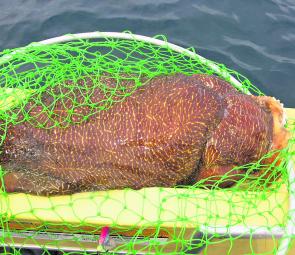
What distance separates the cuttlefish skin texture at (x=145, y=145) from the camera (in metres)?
3.61

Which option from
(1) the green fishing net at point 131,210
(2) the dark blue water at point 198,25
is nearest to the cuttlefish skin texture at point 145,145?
(1) the green fishing net at point 131,210

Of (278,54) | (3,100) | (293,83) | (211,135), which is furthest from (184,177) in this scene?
(278,54)

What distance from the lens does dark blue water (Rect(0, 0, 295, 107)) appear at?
638 cm

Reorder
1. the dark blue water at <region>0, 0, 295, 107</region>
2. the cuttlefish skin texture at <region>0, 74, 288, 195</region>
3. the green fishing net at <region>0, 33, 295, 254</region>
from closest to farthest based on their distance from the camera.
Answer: the green fishing net at <region>0, 33, 295, 254</region>, the cuttlefish skin texture at <region>0, 74, 288, 195</region>, the dark blue water at <region>0, 0, 295, 107</region>

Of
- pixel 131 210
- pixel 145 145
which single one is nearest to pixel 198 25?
pixel 145 145

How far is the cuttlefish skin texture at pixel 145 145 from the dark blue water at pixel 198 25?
2.64 m

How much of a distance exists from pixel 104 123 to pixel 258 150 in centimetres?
131

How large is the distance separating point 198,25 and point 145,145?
12.3 ft

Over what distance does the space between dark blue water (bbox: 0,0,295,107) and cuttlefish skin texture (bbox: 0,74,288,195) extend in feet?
8.67

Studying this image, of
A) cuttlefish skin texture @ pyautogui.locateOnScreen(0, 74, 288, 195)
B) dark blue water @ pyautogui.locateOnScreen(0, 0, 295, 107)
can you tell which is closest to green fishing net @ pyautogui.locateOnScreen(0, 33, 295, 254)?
cuttlefish skin texture @ pyautogui.locateOnScreen(0, 74, 288, 195)

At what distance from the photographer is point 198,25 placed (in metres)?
6.85

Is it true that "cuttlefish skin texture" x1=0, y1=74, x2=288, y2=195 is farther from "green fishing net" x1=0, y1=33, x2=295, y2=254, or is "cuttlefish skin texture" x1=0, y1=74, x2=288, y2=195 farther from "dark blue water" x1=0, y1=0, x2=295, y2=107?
"dark blue water" x1=0, y1=0, x2=295, y2=107

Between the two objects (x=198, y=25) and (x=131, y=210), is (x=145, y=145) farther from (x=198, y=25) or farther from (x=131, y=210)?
(x=198, y=25)

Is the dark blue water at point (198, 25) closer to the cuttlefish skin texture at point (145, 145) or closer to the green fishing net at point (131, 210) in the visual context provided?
the cuttlefish skin texture at point (145, 145)
